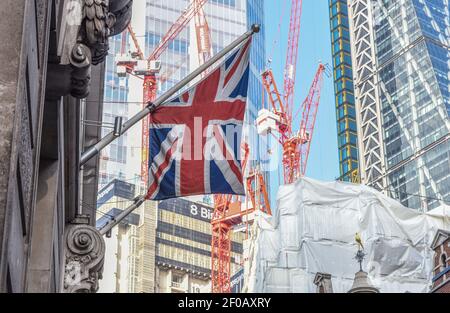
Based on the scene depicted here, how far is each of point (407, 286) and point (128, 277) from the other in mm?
81894

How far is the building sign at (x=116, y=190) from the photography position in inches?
5910

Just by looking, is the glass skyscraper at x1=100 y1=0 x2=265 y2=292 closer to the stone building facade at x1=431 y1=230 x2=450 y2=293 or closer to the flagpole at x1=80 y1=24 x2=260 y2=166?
the stone building facade at x1=431 y1=230 x2=450 y2=293

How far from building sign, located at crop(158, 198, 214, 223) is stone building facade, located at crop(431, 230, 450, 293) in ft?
296

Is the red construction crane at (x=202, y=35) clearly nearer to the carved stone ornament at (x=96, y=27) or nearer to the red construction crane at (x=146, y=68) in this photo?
the red construction crane at (x=146, y=68)

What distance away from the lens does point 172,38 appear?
17538 cm

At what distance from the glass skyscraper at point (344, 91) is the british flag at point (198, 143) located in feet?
497

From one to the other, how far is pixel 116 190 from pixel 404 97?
45837 millimetres

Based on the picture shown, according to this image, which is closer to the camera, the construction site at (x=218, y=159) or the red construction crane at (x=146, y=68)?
the construction site at (x=218, y=159)

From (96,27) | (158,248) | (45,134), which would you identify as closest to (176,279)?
(158,248)

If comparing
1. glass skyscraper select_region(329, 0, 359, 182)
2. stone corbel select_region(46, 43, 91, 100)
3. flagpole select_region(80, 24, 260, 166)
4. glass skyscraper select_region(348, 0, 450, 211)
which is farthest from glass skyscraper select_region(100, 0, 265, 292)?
stone corbel select_region(46, 43, 91, 100)

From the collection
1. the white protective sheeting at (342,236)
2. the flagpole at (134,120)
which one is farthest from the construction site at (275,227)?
the flagpole at (134,120)

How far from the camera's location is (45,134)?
13352 mm

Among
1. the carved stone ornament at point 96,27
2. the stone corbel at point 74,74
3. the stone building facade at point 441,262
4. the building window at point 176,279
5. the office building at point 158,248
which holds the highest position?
the office building at point 158,248
